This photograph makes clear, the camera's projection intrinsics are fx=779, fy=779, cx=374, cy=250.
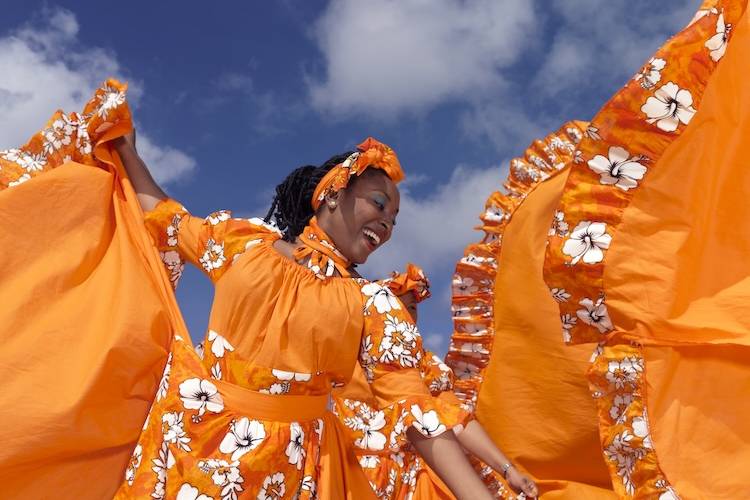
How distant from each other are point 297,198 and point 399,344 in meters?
0.63

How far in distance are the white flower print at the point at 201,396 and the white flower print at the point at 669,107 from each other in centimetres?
119

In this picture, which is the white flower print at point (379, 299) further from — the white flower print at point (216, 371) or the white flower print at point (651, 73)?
the white flower print at point (651, 73)

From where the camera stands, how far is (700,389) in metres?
1.70

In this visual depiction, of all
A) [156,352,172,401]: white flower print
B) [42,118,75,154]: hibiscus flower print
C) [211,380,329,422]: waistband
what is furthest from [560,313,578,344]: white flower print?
[42,118,75,154]: hibiscus flower print

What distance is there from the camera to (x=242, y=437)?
1.82 metres

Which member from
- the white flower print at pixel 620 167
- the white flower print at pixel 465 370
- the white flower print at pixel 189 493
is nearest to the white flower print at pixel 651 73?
the white flower print at pixel 620 167

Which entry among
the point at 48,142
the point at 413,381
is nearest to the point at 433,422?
the point at 413,381

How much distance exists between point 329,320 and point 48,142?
3.37ft

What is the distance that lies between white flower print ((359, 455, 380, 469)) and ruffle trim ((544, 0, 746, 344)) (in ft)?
3.96

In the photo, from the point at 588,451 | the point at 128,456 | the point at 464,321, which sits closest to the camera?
the point at 128,456

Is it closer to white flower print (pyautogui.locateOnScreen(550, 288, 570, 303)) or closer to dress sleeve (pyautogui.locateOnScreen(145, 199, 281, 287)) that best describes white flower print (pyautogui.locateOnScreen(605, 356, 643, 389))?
white flower print (pyautogui.locateOnScreen(550, 288, 570, 303))

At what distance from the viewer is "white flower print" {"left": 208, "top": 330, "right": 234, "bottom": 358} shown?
1.92 meters

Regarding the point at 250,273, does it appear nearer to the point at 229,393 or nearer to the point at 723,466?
the point at 229,393

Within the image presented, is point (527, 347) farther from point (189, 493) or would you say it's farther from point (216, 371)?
point (189, 493)
